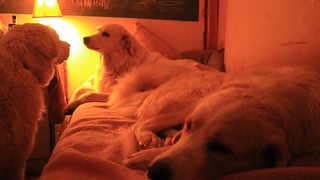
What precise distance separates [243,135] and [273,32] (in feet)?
3.73

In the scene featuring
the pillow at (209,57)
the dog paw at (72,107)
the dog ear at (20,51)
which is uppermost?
the dog ear at (20,51)

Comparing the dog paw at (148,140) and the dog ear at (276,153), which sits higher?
the dog ear at (276,153)

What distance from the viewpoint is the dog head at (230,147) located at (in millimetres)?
895

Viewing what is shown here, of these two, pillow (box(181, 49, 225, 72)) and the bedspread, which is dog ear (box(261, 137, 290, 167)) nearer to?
the bedspread

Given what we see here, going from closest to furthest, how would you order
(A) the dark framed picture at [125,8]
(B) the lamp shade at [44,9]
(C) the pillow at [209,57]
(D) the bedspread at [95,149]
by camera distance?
(D) the bedspread at [95,149] < (B) the lamp shade at [44,9] < (C) the pillow at [209,57] < (A) the dark framed picture at [125,8]

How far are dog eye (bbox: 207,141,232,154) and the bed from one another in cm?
Answer: 7

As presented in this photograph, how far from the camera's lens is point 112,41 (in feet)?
10.9

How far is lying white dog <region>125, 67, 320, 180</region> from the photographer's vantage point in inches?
35.3

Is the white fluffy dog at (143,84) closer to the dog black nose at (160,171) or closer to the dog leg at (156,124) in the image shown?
the dog leg at (156,124)

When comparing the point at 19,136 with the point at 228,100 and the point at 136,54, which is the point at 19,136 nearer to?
the point at 228,100

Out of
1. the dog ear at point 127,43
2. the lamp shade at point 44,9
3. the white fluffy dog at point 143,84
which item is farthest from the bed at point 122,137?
the lamp shade at point 44,9

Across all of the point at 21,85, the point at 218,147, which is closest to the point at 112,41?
the point at 21,85

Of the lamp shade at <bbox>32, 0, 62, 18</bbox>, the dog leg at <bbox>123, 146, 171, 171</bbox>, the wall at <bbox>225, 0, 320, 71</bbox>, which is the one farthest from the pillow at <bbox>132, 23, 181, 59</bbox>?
the dog leg at <bbox>123, 146, 171, 171</bbox>

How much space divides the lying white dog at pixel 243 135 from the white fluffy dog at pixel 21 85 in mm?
880
